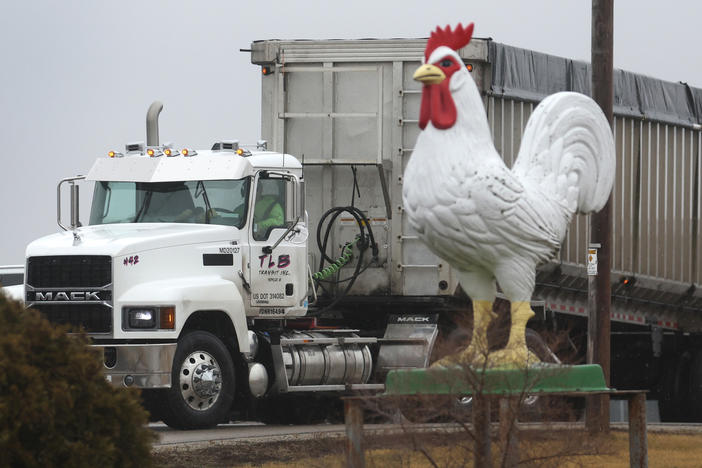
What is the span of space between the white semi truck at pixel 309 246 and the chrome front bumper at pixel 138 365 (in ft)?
0.06

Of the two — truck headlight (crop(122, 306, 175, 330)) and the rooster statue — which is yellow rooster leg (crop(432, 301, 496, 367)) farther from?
truck headlight (crop(122, 306, 175, 330))

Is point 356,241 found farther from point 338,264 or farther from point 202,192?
point 202,192

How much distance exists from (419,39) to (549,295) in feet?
12.4

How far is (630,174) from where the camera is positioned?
21.2 metres

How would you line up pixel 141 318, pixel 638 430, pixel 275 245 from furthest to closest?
pixel 275 245 → pixel 141 318 → pixel 638 430

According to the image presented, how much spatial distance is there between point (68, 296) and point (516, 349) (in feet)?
26.9

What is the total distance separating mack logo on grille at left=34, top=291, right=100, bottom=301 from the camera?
16.6m

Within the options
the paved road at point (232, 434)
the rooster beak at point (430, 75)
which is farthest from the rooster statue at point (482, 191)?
the paved road at point (232, 434)

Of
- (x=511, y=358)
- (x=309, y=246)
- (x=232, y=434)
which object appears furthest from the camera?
(x=309, y=246)

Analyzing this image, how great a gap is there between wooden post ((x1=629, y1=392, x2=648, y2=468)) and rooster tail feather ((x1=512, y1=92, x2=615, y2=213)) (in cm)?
133

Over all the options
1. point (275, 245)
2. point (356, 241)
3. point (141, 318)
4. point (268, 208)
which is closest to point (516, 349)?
point (141, 318)

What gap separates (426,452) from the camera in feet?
31.3

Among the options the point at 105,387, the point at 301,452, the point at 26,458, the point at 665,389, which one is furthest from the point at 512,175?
the point at 665,389

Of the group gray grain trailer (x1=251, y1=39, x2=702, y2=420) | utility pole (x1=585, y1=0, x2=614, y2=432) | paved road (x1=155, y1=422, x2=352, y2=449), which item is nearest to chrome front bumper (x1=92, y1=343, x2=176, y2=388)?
paved road (x1=155, y1=422, x2=352, y2=449)
